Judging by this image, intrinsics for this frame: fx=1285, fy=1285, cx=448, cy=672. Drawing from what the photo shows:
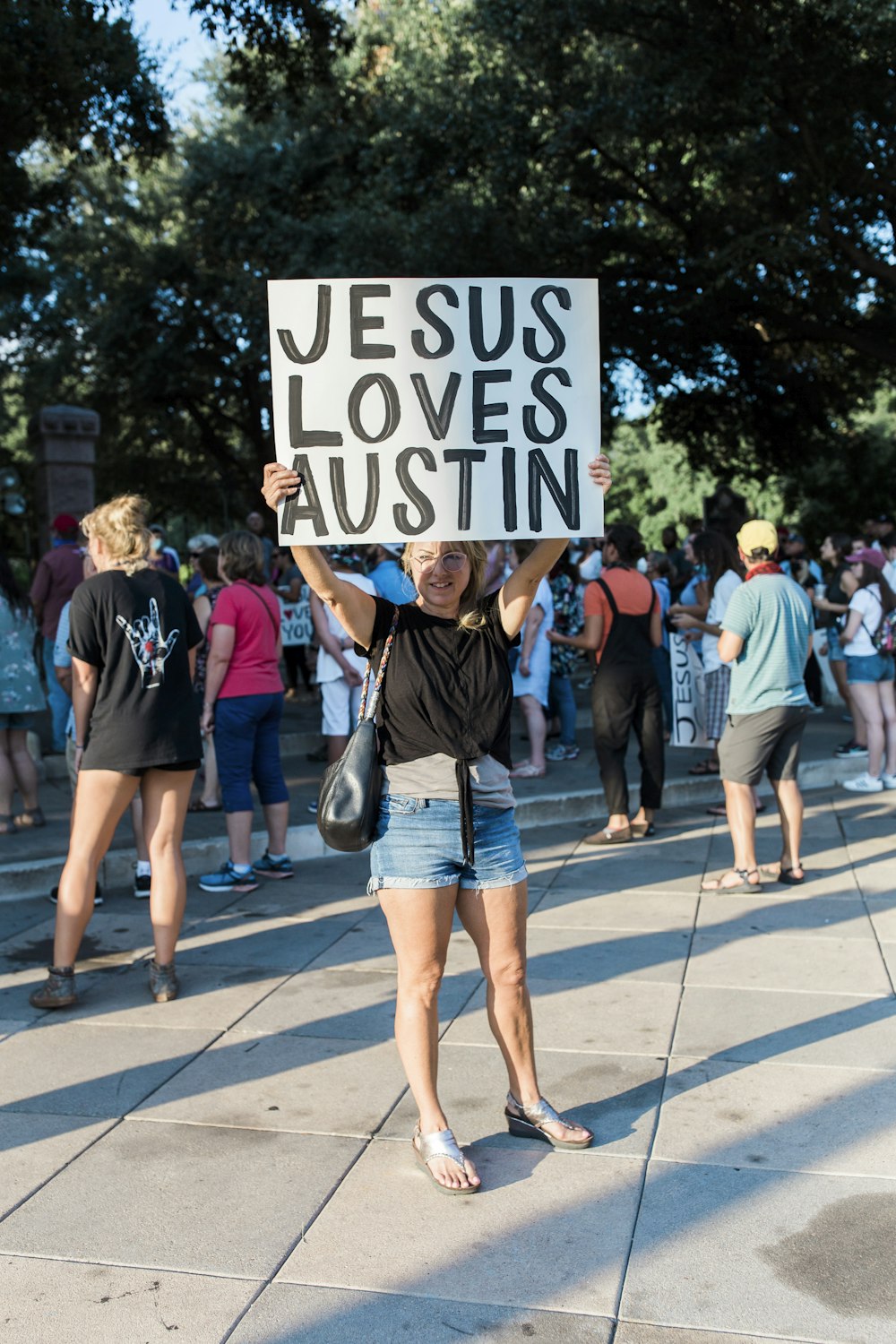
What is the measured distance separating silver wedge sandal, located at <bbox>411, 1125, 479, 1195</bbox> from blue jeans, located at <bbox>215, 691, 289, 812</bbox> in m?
3.40

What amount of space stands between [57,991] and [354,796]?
7.07ft

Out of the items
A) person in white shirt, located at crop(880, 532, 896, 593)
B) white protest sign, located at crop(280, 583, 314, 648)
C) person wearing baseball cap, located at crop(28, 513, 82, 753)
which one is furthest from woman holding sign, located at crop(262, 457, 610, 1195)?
white protest sign, located at crop(280, 583, 314, 648)

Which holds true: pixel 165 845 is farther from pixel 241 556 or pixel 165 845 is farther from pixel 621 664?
pixel 621 664

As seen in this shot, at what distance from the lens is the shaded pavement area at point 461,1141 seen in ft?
9.56

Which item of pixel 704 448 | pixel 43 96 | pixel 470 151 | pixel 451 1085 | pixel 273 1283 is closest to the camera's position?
pixel 273 1283

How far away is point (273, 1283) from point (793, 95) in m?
15.3

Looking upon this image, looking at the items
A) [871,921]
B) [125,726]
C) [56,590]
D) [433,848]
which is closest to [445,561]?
[433,848]

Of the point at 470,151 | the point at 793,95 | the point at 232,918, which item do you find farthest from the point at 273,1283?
the point at 470,151

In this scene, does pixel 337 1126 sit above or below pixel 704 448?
below

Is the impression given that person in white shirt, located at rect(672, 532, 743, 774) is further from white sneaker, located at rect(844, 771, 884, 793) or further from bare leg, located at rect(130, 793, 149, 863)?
bare leg, located at rect(130, 793, 149, 863)

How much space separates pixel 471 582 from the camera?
3650mm

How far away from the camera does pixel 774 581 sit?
6566mm

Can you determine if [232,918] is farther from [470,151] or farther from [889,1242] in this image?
[470,151]

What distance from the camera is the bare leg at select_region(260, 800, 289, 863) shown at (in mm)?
6992
